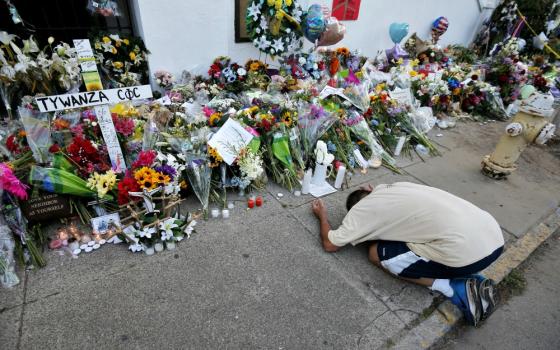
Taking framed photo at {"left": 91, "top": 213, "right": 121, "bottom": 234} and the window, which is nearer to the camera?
framed photo at {"left": 91, "top": 213, "right": 121, "bottom": 234}

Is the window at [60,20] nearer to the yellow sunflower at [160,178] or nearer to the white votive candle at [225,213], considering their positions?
the yellow sunflower at [160,178]

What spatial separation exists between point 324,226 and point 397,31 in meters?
5.12

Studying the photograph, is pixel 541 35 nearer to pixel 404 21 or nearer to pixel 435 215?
pixel 404 21

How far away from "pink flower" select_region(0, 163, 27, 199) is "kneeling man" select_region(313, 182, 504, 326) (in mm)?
2383

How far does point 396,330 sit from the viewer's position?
2.11m

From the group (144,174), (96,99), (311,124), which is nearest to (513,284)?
Answer: (311,124)

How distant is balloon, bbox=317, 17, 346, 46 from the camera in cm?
452

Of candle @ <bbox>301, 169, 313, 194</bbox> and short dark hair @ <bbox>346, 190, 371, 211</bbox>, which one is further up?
short dark hair @ <bbox>346, 190, 371, 211</bbox>

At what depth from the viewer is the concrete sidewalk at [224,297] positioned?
1.88m

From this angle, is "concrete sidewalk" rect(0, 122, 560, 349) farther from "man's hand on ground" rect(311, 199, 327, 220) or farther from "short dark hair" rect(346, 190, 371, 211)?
"short dark hair" rect(346, 190, 371, 211)

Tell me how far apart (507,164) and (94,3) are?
5526 mm

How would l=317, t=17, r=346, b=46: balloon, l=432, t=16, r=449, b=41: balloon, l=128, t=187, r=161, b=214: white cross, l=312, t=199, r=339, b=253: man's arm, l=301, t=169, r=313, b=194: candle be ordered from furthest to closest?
l=432, t=16, r=449, b=41: balloon < l=317, t=17, r=346, b=46: balloon < l=301, t=169, r=313, b=194: candle < l=312, t=199, r=339, b=253: man's arm < l=128, t=187, r=161, b=214: white cross

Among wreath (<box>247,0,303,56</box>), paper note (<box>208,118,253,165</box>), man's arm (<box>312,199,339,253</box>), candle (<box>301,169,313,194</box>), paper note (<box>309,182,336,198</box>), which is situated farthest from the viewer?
wreath (<box>247,0,303,56</box>)

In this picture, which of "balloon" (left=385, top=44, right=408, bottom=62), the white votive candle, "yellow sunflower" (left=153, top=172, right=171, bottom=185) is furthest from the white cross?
"balloon" (left=385, top=44, right=408, bottom=62)
